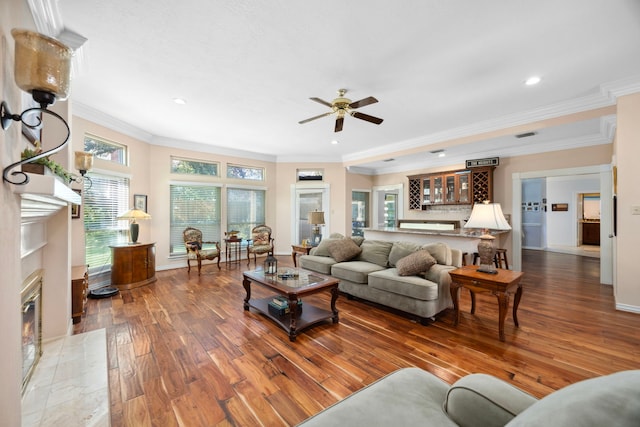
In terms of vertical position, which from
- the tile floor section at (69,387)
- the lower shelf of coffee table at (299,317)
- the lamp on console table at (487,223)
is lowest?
the tile floor section at (69,387)

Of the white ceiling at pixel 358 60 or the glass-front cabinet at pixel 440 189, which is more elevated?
the white ceiling at pixel 358 60

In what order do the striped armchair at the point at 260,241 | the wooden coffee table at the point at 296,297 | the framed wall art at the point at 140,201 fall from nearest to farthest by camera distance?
the wooden coffee table at the point at 296,297 < the framed wall art at the point at 140,201 < the striped armchair at the point at 260,241

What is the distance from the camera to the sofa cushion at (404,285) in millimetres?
2848

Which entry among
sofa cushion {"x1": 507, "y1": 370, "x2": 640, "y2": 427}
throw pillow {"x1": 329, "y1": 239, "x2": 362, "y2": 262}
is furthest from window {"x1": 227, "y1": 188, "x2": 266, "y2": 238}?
sofa cushion {"x1": 507, "y1": 370, "x2": 640, "y2": 427}

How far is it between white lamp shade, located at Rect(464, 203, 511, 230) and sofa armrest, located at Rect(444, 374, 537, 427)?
194 centimetres

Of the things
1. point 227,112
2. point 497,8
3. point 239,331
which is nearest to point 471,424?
point 239,331

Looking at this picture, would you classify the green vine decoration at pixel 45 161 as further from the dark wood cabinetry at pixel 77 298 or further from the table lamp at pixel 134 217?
the table lamp at pixel 134 217

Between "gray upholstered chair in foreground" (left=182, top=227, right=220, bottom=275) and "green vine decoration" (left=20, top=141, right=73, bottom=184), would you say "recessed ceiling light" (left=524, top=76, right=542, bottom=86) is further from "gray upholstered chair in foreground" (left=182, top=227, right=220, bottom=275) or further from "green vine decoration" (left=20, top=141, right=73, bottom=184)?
"gray upholstered chair in foreground" (left=182, top=227, right=220, bottom=275)

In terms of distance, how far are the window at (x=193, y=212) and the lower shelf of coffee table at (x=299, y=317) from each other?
3.20 m

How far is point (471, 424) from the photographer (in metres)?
0.98

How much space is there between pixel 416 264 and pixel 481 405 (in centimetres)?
223

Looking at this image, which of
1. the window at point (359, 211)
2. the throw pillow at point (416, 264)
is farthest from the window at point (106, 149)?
the window at point (359, 211)

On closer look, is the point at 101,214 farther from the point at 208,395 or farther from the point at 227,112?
the point at 208,395

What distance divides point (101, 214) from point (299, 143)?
3.89m
